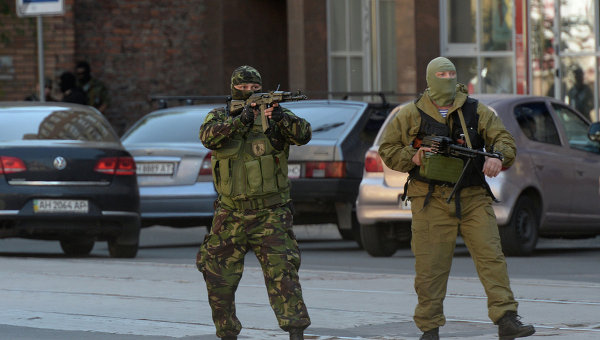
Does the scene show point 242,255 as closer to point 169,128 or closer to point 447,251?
point 447,251

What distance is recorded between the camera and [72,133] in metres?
13.7

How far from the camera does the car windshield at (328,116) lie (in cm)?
1467

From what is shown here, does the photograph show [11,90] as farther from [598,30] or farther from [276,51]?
[598,30]

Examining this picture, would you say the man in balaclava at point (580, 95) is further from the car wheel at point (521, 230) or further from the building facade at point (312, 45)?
the car wheel at point (521, 230)

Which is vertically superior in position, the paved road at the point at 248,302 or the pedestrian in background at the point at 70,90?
the pedestrian in background at the point at 70,90

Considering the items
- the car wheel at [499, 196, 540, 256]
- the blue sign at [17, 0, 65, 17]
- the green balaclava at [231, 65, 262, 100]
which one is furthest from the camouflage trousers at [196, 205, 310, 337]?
the blue sign at [17, 0, 65, 17]

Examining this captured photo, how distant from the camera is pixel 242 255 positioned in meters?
7.55

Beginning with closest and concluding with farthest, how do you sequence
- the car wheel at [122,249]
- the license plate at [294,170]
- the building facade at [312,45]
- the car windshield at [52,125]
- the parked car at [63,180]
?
the parked car at [63,180]
the car windshield at [52,125]
the car wheel at [122,249]
the license plate at [294,170]
the building facade at [312,45]

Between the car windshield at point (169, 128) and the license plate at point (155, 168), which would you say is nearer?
the license plate at point (155, 168)

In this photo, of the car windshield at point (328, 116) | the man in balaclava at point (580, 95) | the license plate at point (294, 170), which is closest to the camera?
the license plate at point (294, 170)

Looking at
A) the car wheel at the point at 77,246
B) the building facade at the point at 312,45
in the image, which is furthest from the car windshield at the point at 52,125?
the building facade at the point at 312,45

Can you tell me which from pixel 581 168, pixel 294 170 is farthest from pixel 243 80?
pixel 581 168

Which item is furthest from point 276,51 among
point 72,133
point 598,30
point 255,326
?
point 255,326

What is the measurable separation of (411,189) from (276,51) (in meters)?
16.7
